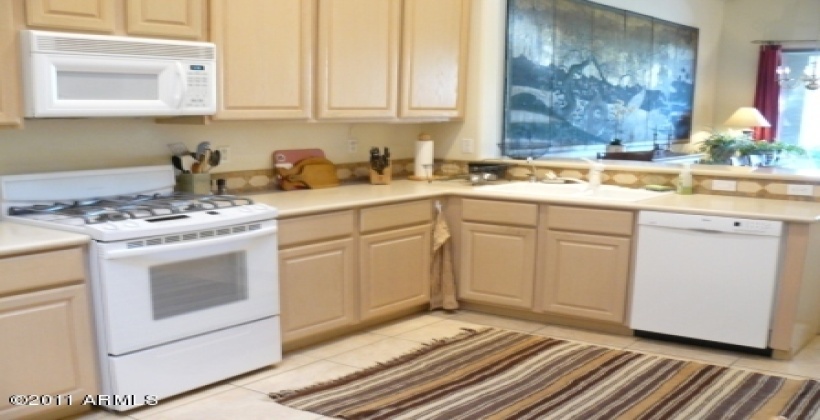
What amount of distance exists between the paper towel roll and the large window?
3.10m

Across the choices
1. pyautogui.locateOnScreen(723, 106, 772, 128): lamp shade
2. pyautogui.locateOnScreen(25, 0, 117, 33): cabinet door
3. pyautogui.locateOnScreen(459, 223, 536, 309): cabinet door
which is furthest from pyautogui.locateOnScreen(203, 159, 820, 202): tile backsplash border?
pyautogui.locateOnScreen(723, 106, 772, 128): lamp shade

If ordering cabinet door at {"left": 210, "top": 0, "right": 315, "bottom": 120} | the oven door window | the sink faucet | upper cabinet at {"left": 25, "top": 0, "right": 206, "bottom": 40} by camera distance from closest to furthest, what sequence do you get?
upper cabinet at {"left": 25, "top": 0, "right": 206, "bottom": 40}, the oven door window, cabinet door at {"left": 210, "top": 0, "right": 315, "bottom": 120}, the sink faucet

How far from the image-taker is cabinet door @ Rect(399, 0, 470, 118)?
4.47 metres

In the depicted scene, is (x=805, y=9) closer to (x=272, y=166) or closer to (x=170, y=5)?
(x=272, y=166)

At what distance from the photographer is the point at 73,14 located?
2943 millimetres

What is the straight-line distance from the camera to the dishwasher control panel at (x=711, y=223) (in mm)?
3541

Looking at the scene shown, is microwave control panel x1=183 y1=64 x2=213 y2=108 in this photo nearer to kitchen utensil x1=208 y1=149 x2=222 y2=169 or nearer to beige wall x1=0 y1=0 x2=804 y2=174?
beige wall x1=0 y1=0 x2=804 y2=174

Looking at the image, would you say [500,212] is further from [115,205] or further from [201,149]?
[115,205]

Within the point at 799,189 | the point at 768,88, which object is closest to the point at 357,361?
the point at 799,189

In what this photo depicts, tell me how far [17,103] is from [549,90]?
3.69m

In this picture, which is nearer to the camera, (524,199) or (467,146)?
(524,199)

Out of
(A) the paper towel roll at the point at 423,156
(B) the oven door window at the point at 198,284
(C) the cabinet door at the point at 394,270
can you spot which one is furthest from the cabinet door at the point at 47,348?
(A) the paper towel roll at the point at 423,156

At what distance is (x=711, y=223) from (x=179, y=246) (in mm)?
2534

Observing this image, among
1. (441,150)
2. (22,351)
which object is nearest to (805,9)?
(441,150)
